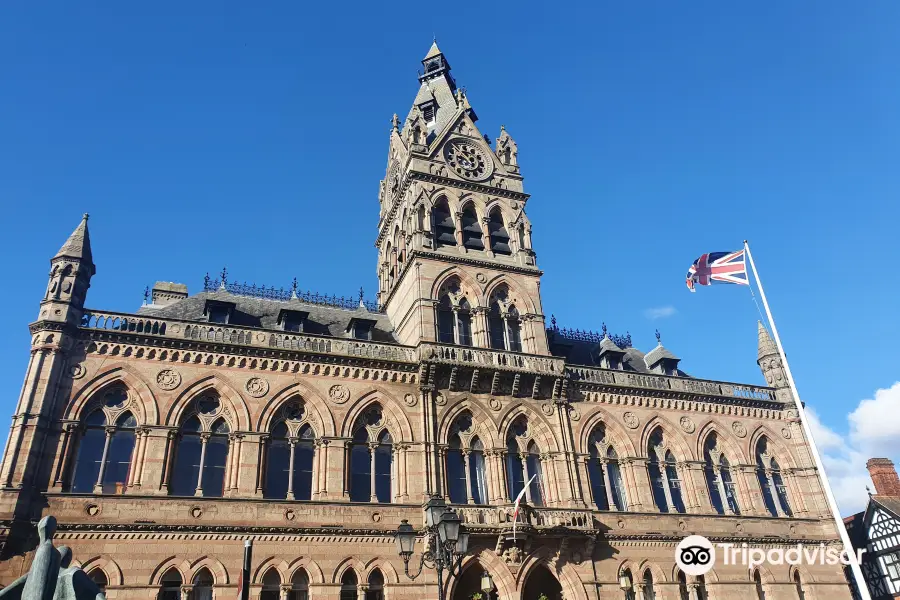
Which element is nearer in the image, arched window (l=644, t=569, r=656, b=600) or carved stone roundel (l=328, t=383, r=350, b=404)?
carved stone roundel (l=328, t=383, r=350, b=404)

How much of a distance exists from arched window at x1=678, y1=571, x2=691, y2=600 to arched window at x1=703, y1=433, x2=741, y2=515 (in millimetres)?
4344

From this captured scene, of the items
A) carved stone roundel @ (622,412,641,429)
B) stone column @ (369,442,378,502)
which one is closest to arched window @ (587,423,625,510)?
carved stone roundel @ (622,412,641,429)

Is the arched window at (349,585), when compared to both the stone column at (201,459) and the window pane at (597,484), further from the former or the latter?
the window pane at (597,484)

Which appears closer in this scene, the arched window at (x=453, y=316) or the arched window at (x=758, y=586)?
the arched window at (x=758, y=586)

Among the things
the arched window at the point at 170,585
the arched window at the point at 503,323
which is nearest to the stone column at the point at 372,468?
the arched window at the point at 170,585

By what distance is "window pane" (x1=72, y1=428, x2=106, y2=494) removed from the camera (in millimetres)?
24422

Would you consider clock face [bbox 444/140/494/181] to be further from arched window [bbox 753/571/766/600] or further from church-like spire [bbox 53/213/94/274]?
arched window [bbox 753/571/766/600]

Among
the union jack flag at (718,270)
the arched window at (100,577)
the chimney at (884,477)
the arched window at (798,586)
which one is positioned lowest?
the arched window at (798,586)

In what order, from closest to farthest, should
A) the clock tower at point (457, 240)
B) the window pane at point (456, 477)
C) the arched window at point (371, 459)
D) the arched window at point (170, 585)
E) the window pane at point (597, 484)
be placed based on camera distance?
the arched window at point (170, 585) < the arched window at point (371, 459) < the window pane at point (456, 477) < the window pane at point (597, 484) < the clock tower at point (457, 240)

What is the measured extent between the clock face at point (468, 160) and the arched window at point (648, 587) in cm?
2192

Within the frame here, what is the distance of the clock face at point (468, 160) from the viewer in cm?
3847

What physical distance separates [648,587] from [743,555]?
5.63 m

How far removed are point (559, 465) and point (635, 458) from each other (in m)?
4.52

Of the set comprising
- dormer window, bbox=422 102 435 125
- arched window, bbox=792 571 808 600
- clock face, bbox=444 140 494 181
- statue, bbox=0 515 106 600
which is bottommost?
statue, bbox=0 515 106 600
